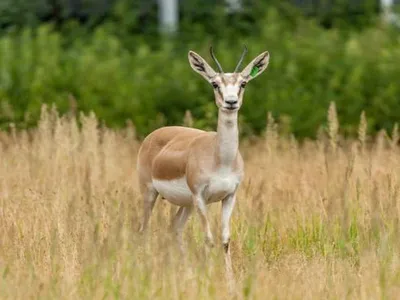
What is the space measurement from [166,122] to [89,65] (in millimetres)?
1156

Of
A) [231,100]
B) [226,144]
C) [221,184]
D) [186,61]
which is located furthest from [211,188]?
[186,61]

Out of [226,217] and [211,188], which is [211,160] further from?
[226,217]

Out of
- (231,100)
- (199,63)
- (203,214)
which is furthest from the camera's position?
(199,63)

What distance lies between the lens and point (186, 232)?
8.67m

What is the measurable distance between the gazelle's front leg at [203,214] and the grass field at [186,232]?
108 millimetres

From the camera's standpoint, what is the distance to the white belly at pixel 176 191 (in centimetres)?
826

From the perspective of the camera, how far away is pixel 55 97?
15195 millimetres

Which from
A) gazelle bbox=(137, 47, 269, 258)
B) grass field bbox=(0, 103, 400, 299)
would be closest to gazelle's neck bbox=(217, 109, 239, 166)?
gazelle bbox=(137, 47, 269, 258)

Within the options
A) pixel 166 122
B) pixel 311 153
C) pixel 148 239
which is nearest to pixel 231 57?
pixel 166 122

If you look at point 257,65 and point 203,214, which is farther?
point 257,65

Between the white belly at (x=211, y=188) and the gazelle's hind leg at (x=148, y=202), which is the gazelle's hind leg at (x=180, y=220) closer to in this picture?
the gazelle's hind leg at (x=148, y=202)

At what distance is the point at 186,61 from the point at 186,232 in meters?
8.23

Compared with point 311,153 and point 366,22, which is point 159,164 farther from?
point 366,22

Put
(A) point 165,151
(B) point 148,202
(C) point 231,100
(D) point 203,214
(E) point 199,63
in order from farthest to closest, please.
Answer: (B) point 148,202
(A) point 165,151
(E) point 199,63
(D) point 203,214
(C) point 231,100
